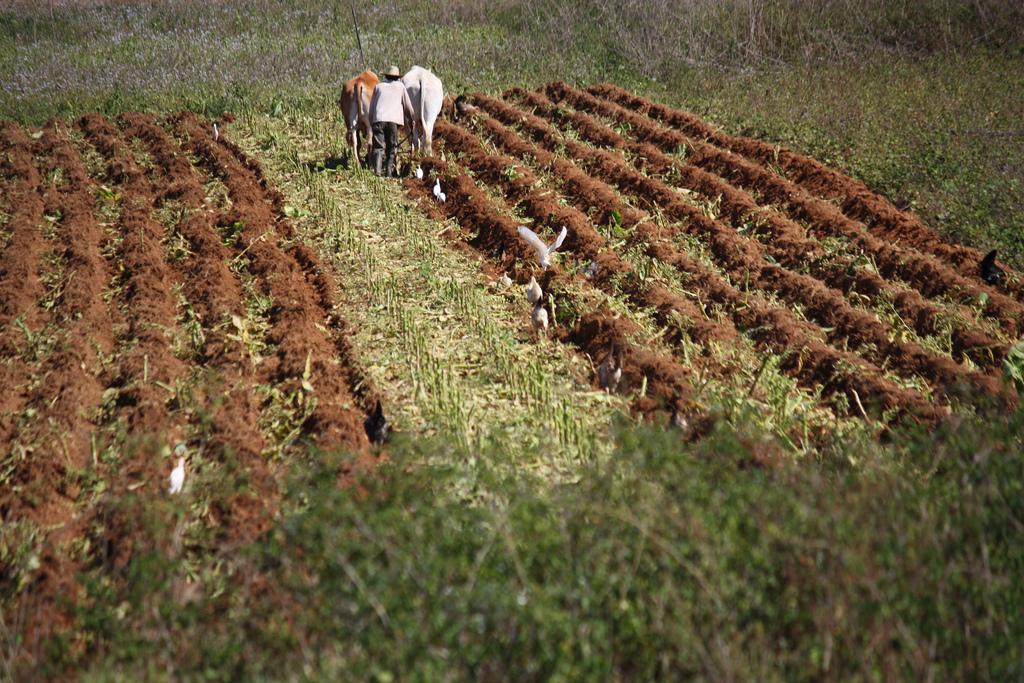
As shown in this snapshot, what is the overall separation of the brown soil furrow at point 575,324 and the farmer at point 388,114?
1.65ft

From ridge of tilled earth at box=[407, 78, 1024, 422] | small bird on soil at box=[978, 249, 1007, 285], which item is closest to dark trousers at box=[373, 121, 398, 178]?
ridge of tilled earth at box=[407, 78, 1024, 422]

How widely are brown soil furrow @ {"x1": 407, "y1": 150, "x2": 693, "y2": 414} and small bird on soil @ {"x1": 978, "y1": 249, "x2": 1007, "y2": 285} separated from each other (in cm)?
292

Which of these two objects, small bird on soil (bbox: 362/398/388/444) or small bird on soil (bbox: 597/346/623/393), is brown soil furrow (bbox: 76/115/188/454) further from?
small bird on soil (bbox: 597/346/623/393)

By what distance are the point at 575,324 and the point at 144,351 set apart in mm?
3011

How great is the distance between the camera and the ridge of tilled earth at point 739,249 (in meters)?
4.82

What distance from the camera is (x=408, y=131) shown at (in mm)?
9414

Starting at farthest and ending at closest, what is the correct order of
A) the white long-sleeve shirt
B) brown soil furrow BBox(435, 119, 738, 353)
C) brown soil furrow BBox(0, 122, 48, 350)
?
1. the white long-sleeve shirt
2. brown soil furrow BBox(0, 122, 48, 350)
3. brown soil furrow BBox(435, 119, 738, 353)

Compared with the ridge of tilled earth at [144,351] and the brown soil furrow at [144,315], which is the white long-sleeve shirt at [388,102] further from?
the brown soil furrow at [144,315]

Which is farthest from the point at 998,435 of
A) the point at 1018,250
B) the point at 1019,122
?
the point at 1019,122

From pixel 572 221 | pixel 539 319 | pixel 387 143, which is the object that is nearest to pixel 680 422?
pixel 539 319

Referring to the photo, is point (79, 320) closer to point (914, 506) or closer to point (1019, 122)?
point (914, 506)

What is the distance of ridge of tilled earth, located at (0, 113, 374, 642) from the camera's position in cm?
377

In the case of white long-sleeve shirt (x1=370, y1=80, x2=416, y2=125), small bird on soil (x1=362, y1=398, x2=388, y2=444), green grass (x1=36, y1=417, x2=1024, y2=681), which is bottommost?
small bird on soil (x1=362, y1=398, x2=388, y2=444)

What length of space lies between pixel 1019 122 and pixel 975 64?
3.18 metres
